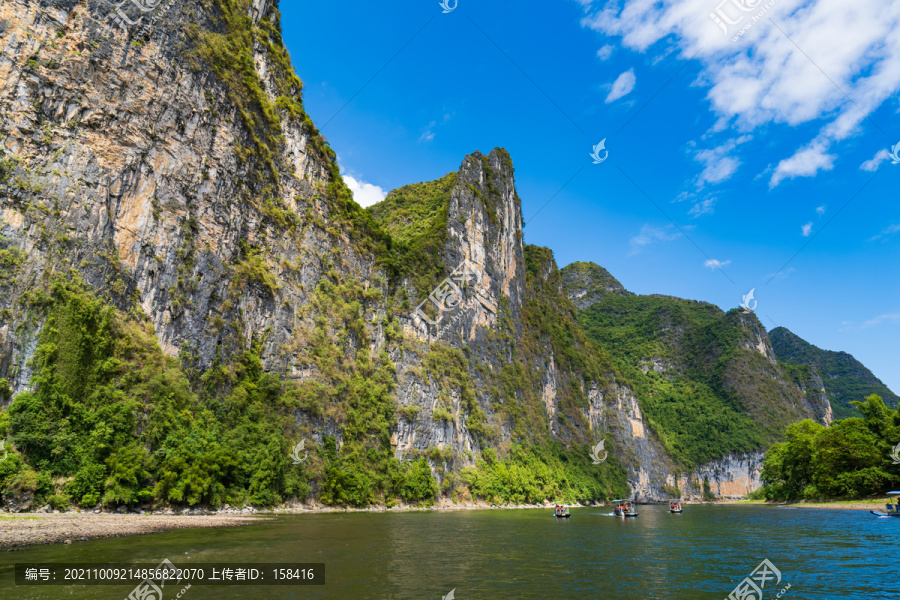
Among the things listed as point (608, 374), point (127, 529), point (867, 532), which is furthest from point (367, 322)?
point (608, 374)

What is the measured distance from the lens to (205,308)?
2196 inches

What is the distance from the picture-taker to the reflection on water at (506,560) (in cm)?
1652

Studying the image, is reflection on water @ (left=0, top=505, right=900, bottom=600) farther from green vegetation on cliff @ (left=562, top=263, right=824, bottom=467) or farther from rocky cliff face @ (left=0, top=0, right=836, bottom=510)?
green vegetation on cliff @ (left=562, top=263, right=824, bottom=467)

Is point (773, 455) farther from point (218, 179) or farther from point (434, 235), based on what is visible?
point (218, 179)

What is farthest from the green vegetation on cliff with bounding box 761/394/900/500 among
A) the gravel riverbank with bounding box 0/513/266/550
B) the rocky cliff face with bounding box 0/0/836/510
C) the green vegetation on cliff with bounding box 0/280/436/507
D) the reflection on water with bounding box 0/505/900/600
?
the gravel riverbank with bounding box 0/513/266/550

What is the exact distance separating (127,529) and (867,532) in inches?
1805

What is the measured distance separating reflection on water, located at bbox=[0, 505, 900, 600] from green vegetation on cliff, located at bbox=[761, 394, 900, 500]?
2381 centimetres

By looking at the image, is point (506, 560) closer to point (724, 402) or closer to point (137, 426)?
point (137, 426)

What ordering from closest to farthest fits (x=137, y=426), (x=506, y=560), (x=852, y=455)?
(x=506, y=560) < (x=137, y=426) < (x=852, y=455)

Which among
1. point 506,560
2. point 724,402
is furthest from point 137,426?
point 724,402

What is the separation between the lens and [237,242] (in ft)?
206

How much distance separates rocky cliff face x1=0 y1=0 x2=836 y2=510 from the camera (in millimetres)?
44219

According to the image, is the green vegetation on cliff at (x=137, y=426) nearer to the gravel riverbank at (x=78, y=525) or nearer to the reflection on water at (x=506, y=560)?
the gravel riverbank at (x=78, y=525)

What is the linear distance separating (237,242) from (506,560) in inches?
2060
